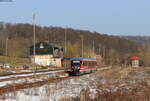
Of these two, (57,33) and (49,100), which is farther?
(57,33)

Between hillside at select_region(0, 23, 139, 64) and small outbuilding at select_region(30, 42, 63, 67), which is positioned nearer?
small outbuilding at select_region(30, 42, 63, 67)

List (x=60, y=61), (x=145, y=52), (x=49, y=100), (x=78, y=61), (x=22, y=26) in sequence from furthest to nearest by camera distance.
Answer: (x=22, y=26) < (x=145, y=52) < (x=60, y=61) < (x=78, y=61) < (x=49, y=100)

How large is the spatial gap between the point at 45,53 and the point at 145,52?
52.3 meters

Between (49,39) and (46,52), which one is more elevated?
(49,39)

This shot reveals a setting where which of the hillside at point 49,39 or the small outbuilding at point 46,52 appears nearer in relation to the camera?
the small outbuilding at point 46,52

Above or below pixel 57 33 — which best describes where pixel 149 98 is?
below

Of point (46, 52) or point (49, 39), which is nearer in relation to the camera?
point (46, 52)

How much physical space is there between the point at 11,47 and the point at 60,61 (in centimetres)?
2820

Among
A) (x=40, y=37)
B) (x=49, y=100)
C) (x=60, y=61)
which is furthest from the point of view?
(x=40, y=37)

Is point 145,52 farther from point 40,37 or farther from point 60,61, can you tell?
point 40,37

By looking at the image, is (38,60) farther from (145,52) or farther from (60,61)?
(145,52)

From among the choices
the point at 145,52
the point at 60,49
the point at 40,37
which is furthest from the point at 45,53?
the point at 40,37

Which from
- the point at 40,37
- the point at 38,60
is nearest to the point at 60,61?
the point at 38,60

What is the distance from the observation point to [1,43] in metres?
124
